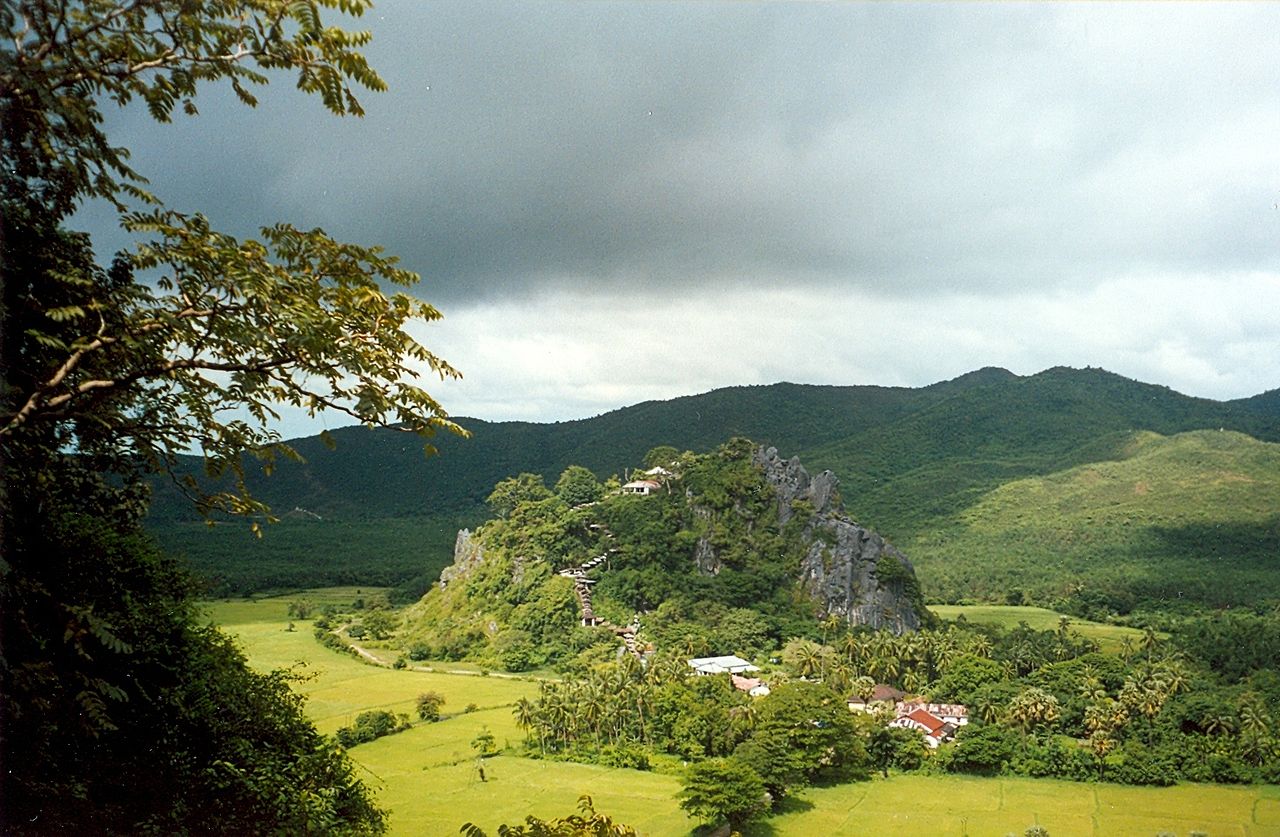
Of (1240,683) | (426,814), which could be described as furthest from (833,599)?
(426,814)

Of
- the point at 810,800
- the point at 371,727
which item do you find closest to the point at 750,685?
the point at 810,800

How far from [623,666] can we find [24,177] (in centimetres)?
3462

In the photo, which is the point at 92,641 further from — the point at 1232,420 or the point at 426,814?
the point at 1232,420

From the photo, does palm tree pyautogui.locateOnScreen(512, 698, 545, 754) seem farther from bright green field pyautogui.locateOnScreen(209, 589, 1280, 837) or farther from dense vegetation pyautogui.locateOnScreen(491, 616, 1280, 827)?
bright green field pyautogui.locateOnScreen(209, 589, 1280, 837)

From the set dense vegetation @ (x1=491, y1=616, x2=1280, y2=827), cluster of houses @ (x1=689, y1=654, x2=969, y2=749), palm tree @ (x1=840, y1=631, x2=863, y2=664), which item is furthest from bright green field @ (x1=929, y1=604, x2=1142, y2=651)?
cluster of houses @ (x1=689, y1=654, x2=969, y2=749)

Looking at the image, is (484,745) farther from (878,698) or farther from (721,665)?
(878,698)

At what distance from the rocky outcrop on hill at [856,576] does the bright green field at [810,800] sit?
18.8m

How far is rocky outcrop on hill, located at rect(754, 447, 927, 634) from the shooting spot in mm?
49438

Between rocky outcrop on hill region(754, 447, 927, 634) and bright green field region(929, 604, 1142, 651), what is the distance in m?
8.24

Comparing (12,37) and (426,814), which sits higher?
(12,37)

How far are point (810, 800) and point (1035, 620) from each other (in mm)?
38594

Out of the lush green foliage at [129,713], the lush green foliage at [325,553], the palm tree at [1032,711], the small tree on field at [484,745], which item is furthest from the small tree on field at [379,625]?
the lush green foliage at [129,713]

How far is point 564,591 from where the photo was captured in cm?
4931

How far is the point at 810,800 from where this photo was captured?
27984mm
